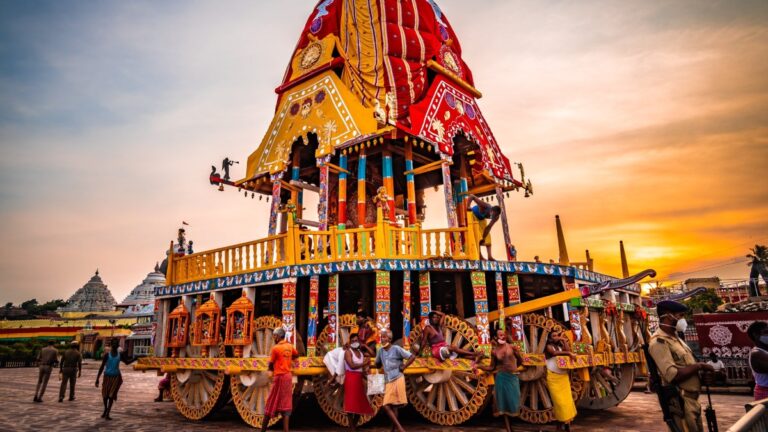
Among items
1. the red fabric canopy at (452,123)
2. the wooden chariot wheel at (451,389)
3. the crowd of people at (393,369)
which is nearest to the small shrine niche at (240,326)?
the crowd of people at (393,369)

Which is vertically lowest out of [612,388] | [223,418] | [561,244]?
[223,418]

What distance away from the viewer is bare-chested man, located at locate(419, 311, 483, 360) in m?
8.20

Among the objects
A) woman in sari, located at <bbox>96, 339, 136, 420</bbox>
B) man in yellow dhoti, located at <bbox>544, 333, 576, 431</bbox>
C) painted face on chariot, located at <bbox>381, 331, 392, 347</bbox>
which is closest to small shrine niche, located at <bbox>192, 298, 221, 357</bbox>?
woman in sari, located at <bbox>96, 339, 136, 420</bbox>

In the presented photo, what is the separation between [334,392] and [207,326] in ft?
11.4

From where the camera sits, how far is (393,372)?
7.64m

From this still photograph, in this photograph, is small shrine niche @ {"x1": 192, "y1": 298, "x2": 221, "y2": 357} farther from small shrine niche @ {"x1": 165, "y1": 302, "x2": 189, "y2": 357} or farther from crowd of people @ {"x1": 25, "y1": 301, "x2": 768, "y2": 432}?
crowd of people @ {"x1": 25, "y1": 301, "x2": 768, "y2": 432}

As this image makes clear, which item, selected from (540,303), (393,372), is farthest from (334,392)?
(540,303)

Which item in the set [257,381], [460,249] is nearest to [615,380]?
[460,249]

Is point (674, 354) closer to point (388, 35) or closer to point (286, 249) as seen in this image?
point (286, 249)

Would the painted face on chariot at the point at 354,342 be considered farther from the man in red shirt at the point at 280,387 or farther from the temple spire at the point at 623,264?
the temple spire at the point at 623,264

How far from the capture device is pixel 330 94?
14.5 m

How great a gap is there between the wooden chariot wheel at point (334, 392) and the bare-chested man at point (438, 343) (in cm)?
129

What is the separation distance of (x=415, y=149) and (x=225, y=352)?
846 centimetres

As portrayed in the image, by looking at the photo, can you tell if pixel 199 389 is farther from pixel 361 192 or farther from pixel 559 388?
pixel 559 388
